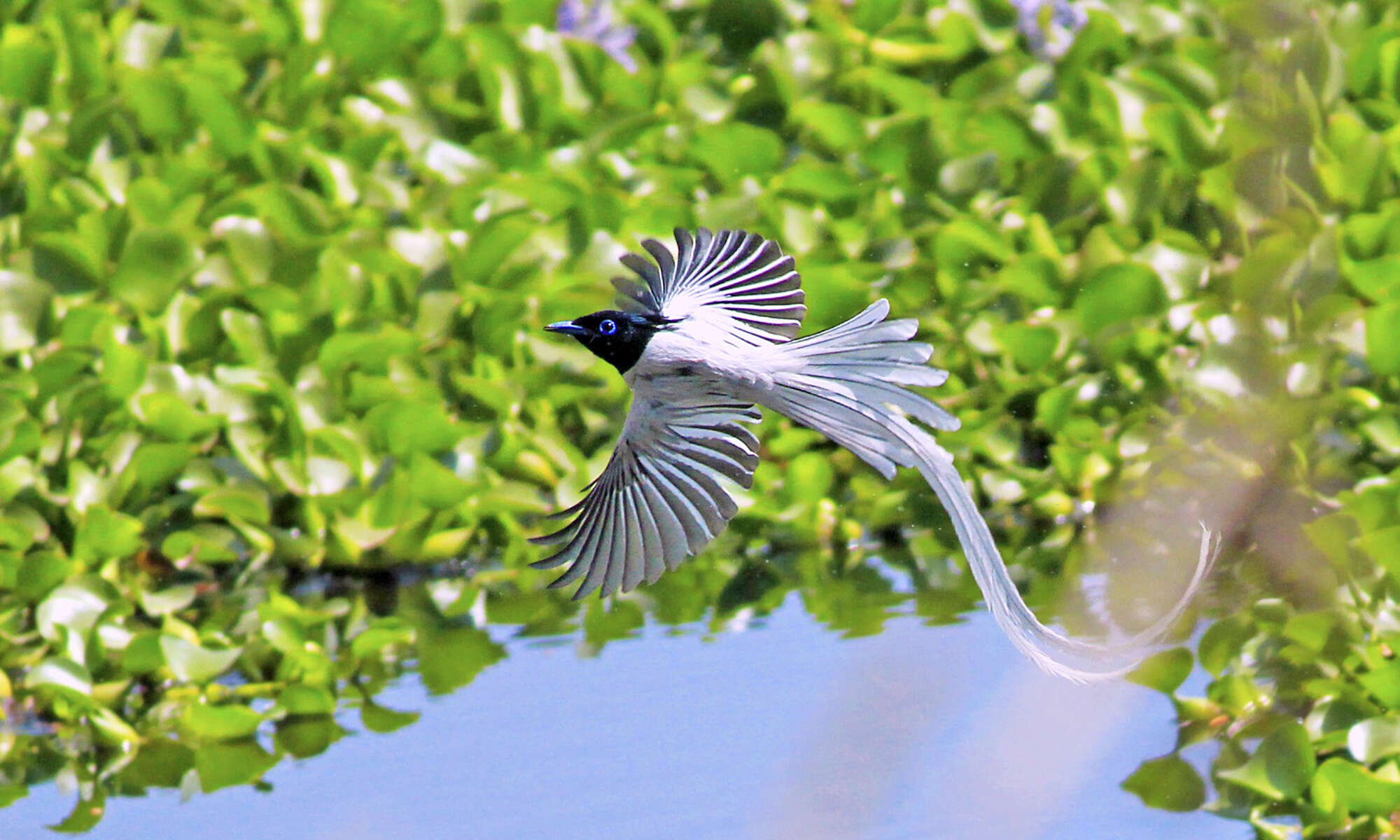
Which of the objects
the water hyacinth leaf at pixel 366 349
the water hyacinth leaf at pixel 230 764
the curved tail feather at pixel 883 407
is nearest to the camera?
the curved tail feather at pixel 883 407

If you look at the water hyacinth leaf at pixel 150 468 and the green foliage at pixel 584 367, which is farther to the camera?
the water hyacinth leaf at pixel 150 468

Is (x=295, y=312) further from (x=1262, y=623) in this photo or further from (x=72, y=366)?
(x=1262, y=623)

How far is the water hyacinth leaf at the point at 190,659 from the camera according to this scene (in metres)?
3.51

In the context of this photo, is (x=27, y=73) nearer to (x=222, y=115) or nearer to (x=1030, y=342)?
(x=222, y=115)

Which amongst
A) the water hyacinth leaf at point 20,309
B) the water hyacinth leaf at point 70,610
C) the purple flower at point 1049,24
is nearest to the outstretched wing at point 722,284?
the water hyacinth leaf at point 70,610

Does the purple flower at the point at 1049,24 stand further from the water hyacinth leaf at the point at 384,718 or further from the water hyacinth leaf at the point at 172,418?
the water hyacinth leaf at the point at 384,718

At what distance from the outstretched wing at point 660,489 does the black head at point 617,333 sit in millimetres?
45

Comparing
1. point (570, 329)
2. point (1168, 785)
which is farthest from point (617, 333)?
point (1168, 785)

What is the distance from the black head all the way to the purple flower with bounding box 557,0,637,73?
138 inches

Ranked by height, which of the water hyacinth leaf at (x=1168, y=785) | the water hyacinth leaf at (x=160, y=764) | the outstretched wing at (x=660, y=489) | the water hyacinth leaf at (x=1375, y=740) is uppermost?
the outstretched wing at (x=660, y=489)

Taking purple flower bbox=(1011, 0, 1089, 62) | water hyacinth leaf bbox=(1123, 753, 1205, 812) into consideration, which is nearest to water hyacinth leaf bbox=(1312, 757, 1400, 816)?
water hyacinth leaf bbox=(1123, 753, 1205, 812)

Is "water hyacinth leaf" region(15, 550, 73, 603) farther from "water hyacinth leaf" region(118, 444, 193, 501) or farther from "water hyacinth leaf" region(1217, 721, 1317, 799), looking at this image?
"water hyacinth leaf" region(1217, 721, 1317, 799)

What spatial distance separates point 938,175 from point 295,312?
1764 millimetres

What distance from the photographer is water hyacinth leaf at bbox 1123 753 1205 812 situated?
10.1ft
